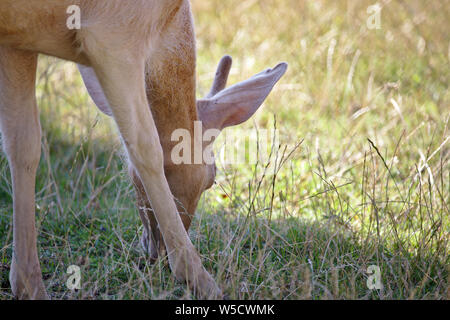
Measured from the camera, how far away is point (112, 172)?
16.5 feet

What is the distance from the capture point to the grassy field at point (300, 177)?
3.37 m

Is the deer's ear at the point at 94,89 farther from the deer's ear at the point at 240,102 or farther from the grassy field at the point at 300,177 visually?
the deer's ear at the point at 240,102

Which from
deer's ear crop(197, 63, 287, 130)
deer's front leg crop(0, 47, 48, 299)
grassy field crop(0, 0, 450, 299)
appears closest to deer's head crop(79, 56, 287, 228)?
deer's ear crop(197, 63, 287, 130)

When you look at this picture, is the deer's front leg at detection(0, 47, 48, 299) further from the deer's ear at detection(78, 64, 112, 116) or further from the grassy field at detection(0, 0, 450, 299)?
the deer's ear at detection(78, 64, 112, 116)

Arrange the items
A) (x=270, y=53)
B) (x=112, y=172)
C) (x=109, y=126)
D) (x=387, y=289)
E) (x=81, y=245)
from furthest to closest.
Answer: (x=270, y=53) → (x=109, y=126) → (x=112, y=172) → (x=81, y=245) → (x=387, y=289)

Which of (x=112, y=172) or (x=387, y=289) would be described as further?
(x=112, y=172)

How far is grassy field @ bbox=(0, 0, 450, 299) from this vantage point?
3373 millimetres

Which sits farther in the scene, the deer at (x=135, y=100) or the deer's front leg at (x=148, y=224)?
the deer's front leg at (x=148, y=224)

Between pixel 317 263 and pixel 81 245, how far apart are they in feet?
4.67

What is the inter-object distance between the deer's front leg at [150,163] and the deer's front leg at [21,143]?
533 mm

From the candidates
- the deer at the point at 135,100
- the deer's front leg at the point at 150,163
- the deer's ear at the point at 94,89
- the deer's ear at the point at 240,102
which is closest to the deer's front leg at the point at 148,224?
the deer at the point at 135,100

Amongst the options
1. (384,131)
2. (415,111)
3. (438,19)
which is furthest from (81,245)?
(438,19)

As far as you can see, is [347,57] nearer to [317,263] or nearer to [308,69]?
[308,69]

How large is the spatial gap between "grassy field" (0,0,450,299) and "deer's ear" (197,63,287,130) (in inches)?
14.6
